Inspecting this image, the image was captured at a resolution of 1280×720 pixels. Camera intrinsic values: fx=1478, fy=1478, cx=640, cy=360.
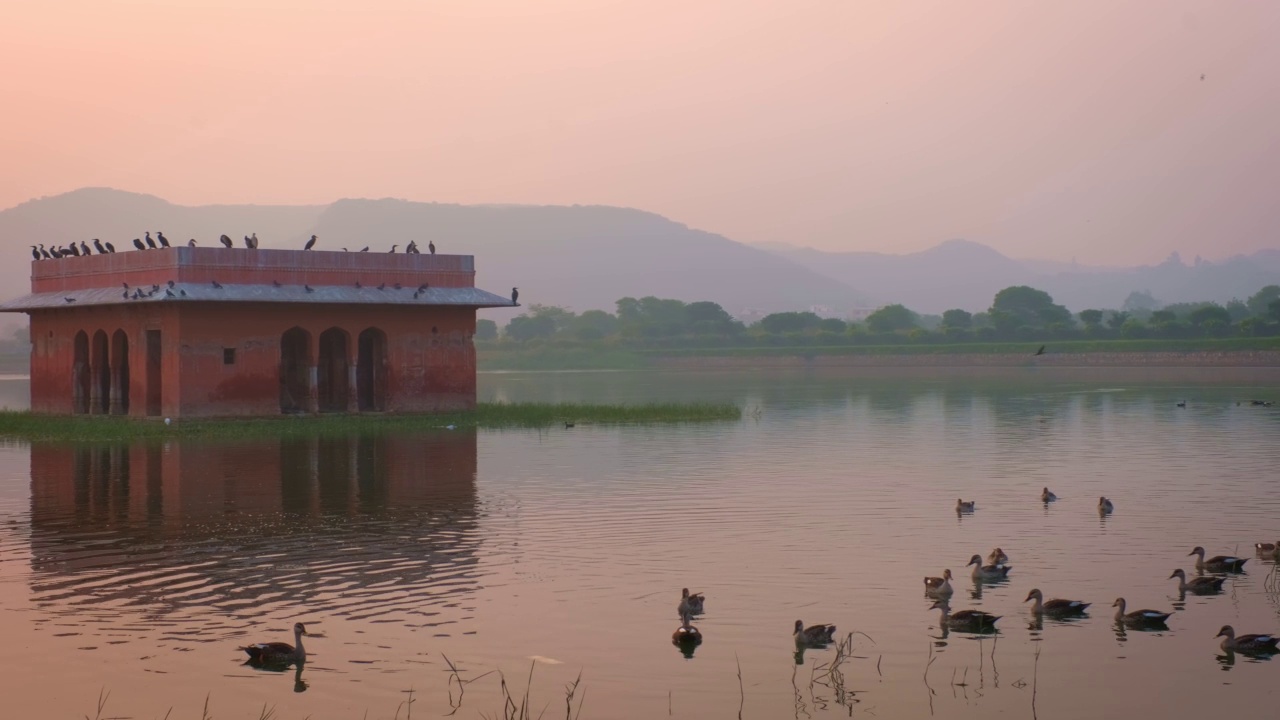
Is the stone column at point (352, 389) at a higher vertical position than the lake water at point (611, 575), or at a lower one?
higher

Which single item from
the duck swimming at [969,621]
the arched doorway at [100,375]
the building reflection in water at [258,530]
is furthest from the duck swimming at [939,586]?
the arched doorway at [100,375]

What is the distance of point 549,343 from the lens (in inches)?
6703

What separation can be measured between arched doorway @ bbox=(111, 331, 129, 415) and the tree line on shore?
97.6m

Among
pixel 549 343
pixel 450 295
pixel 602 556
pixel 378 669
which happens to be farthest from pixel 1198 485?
pixel 549 343

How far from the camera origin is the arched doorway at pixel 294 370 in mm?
50594

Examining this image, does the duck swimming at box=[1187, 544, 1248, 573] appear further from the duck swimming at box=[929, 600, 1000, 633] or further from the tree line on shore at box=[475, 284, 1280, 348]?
the tree line on shore at box=[475, 284, 1280, 348]

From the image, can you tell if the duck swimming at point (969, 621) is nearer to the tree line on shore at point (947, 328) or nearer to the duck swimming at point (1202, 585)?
the duck swimming at point (1202, 585)

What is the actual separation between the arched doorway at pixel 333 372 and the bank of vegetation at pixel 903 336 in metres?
83.6

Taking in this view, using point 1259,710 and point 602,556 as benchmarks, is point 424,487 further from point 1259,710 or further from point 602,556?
point 1259,710

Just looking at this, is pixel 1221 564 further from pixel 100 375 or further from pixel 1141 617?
pixel 100 375

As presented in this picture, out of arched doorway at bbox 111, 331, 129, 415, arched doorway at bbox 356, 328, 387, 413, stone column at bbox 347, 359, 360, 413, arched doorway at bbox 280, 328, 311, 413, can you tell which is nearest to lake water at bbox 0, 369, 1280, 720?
stone column at bbox 347, 359, 360, 413

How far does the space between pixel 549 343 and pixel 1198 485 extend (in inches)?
5597

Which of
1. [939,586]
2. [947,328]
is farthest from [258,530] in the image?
[947,328]

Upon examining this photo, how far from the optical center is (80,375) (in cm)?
5166
